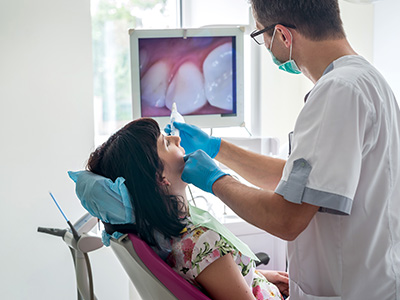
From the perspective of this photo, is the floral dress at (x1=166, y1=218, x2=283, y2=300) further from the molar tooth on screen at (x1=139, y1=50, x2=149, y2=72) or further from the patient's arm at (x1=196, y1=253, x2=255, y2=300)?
the molar tooth on screen at (x1=139, y1=50, x2=149, y2=72)

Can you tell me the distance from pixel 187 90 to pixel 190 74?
8cm

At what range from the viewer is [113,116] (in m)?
3.23

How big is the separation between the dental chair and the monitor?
3.59ft

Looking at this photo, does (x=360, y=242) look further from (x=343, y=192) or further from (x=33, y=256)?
(x=33, y=256)

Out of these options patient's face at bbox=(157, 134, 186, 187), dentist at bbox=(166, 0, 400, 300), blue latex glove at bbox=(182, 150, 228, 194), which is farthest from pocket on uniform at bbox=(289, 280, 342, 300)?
patient's face at bbox=(157, 134, 186, 187)

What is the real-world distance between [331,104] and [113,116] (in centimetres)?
229

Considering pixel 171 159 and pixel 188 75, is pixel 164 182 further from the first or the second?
pixel 188 75

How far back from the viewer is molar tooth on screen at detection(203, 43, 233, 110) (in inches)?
92.6

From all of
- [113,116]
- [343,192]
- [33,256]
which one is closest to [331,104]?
[343,192]

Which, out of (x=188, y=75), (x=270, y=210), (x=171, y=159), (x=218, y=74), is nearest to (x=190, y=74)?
(x=188, y=75)

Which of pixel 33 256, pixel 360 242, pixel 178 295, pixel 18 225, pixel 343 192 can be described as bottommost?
pixel 33 256

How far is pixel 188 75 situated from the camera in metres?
2.32

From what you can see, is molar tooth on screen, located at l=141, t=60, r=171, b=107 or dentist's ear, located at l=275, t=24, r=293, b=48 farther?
molar tooth on screen, located at l=141, t=60, r=171, b=107

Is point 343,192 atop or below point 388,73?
below
